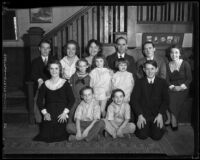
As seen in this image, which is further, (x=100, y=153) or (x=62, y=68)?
(x=62, y=68)

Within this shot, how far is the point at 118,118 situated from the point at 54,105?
90 centimetres

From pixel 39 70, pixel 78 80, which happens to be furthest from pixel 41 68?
pixel 78 80

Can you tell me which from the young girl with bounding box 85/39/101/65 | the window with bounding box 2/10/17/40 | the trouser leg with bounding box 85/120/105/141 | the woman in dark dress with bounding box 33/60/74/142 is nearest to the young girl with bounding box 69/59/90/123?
the woman in dark dress with bounding box 33/60/74/142

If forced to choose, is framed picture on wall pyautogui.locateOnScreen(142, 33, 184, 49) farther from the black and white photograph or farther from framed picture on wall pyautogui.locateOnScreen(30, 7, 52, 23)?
framed picture on wall pyautogui.locateOnScreen(30, 7, 52, 23)

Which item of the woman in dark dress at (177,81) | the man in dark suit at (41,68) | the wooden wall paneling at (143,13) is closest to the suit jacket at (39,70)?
the man in dark suit at (41,68)

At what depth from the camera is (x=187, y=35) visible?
17.9 ft

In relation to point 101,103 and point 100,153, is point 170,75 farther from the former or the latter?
point 100,153

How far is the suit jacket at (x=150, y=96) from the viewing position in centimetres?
395

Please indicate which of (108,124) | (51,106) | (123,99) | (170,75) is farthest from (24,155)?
(170,75)

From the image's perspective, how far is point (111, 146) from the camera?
11.9 feet

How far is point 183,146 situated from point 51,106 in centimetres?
181

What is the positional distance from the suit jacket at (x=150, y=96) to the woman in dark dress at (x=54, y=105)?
2.97ft

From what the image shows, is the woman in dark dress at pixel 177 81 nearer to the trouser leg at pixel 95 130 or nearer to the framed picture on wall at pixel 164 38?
the framed picture on wall at pixel 164 38

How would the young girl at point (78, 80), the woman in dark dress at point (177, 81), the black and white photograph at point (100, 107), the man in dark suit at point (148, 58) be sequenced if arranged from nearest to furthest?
the black and white photograph at point (100, 107) < the young girl at point (78, 80) < the man in dark suit at point (148, 58) < the woman in dark dress at point (177, 81)
